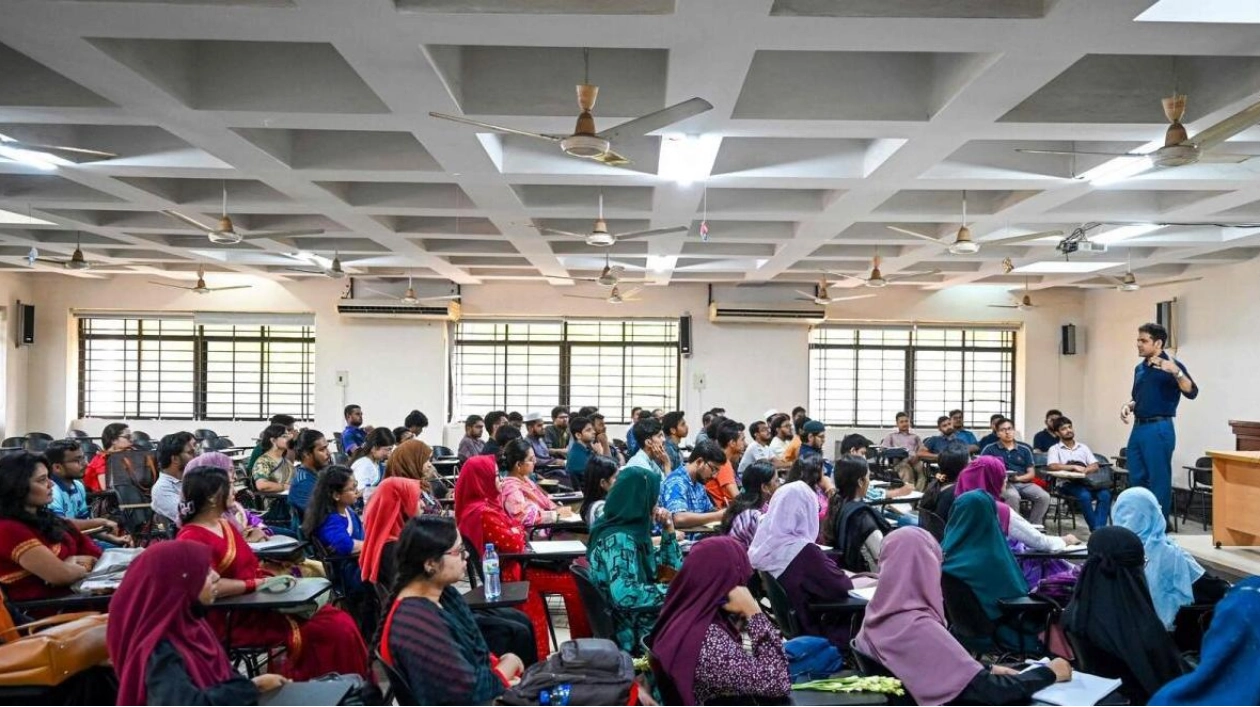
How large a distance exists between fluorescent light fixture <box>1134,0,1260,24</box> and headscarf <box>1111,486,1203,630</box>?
6.99 feet

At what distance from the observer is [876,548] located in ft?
14.6

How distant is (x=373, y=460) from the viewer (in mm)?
6840

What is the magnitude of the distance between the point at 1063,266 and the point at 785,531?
902 centimetres

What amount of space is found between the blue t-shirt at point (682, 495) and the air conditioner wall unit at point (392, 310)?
8128 millimetres

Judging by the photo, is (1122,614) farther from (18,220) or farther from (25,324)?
(25,324)

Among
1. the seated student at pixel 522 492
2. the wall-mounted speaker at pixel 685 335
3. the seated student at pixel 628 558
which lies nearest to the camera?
the seated student at pixel 628 558

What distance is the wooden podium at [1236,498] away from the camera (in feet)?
17.4

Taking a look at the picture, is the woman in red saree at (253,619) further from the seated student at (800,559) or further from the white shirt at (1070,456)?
the white shirt at (1070,456)

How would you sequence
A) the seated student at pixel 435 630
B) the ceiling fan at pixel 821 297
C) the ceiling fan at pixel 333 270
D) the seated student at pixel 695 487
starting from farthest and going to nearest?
the ceiling fan at pixel 821 297, the ceiling fan at pixel 333 270, the seated student at pixel 695 487, the seated student at pixel 435 630

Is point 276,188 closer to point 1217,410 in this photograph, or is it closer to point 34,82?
point 34,82

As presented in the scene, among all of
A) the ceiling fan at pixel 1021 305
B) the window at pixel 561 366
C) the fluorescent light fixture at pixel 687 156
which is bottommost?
the window at pixel 561 366

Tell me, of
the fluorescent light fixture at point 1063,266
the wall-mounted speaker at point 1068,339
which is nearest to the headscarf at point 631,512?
the fluorescent light fixture at point 1063,266

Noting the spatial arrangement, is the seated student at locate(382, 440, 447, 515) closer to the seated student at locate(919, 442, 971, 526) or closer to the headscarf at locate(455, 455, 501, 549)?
the headscarf at locate(455, 455, 501, 549)

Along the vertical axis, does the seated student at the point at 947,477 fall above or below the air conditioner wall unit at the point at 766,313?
below
